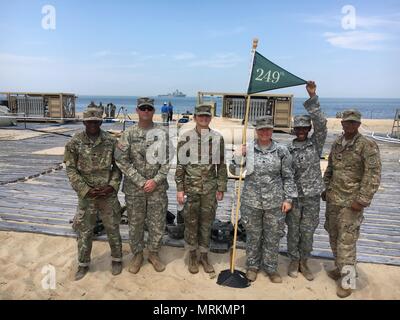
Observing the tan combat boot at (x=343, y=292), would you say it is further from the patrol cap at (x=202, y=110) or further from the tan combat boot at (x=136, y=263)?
the patrol cap at (x=202, y=110)

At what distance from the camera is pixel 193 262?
13.2 ft

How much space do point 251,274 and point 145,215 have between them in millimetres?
1387

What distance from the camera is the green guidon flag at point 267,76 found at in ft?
12.5

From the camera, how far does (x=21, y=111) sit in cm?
2156

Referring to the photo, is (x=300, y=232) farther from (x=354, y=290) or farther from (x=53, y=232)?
(x=53, y=232)

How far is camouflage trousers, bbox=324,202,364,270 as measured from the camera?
11.7ft

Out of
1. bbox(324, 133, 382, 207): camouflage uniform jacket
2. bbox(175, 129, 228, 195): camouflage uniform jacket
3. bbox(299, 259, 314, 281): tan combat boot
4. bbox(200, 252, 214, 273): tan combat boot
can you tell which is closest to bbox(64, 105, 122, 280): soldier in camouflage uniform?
bbox(175, 129, 228, 195): camouflage uniform jacket

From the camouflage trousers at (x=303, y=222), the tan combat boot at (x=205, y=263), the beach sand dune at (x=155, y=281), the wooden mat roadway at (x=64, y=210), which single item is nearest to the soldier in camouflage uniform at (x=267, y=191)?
the camouflage trousers at (x=303, y=222)

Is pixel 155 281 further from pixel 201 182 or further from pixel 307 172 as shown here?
pixel 307 172

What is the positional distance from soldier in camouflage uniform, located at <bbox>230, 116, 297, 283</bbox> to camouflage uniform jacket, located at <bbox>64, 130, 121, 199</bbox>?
1504 mm

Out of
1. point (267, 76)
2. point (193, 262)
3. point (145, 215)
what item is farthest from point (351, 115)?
point (145, 215)

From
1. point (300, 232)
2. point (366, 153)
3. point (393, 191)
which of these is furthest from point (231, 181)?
point (366, 153)

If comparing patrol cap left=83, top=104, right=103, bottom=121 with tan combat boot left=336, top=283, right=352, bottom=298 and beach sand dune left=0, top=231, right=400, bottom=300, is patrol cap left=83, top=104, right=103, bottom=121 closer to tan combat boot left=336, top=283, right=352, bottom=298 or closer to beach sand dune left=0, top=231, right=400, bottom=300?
beach sand dune left=0, top=231, right=400, bottom=300
